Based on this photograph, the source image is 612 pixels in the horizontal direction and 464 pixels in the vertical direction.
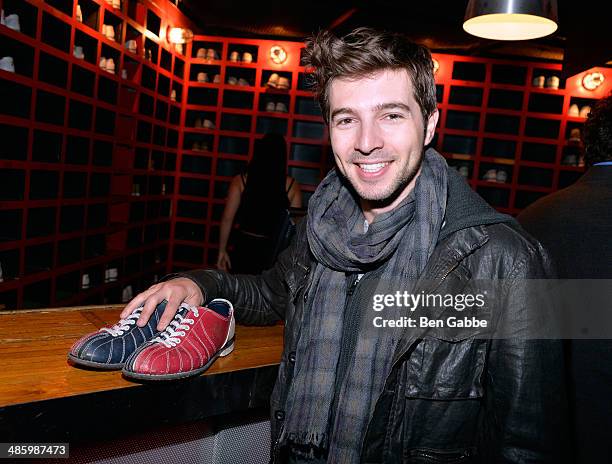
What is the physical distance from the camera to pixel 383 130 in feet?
4.20

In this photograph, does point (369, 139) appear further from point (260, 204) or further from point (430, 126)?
point (260, 204)

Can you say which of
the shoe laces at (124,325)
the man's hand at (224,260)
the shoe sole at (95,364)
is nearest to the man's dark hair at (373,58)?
the shoe laces at (124,325)

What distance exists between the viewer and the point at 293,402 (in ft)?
4.07

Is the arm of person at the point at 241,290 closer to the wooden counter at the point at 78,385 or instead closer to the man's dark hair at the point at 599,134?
the wooden counter at the point at 78,385

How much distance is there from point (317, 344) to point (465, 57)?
6.10 m

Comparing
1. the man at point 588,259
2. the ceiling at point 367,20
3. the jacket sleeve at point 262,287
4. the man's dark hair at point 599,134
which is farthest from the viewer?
the ceiling at point 367,20

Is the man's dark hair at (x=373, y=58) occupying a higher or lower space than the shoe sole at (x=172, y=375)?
higher

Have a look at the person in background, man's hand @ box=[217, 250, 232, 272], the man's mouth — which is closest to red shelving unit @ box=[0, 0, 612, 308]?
man's hand @ box=[217, 250, 232, 272]

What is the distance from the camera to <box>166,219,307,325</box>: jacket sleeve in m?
1.45

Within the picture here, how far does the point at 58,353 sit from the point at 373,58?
3.17 ft

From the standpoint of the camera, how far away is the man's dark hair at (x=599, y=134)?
5.82ft

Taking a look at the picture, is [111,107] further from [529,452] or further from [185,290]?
[529,452]

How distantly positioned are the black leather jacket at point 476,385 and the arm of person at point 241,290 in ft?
1.41

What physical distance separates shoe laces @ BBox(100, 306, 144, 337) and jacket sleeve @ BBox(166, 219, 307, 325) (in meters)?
0.25
